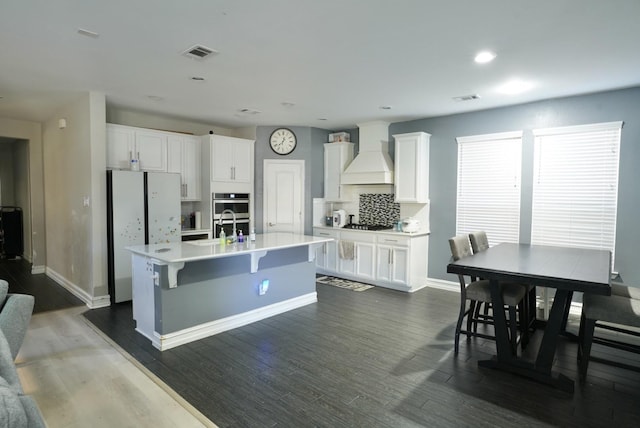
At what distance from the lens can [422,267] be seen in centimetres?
542

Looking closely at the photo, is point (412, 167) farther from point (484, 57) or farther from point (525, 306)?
point (525, 306)

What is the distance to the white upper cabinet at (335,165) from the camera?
6.20m

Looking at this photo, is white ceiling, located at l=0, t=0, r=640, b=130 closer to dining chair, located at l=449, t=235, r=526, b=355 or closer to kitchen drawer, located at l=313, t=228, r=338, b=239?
dining chair, located at l=449, t=235, r=526, b=355

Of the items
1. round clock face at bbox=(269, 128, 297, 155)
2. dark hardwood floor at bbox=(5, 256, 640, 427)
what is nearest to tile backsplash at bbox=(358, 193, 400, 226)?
round clock face at bbox=(269, 128, 297, 155)

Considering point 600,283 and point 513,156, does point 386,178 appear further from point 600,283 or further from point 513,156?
point 600,283

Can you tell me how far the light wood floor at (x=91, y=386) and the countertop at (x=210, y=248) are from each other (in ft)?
2.89

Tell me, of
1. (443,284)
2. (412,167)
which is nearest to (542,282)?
(443,284)

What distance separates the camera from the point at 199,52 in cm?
298

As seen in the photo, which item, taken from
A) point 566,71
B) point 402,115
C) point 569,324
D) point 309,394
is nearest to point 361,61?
point 566,71

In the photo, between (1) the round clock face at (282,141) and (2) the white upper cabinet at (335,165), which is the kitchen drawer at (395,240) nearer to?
(2) the white upper cabinet at (335,165)

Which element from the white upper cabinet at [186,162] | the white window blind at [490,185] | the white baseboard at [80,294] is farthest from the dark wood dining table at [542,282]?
the white upper cabinet at [186,162]

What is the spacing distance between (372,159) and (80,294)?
445 cm

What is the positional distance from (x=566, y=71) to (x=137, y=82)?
4.19m

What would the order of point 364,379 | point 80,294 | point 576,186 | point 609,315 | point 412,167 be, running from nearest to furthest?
point 609,315, point 364,379, point 576,186, point 80,294, point 412,167
